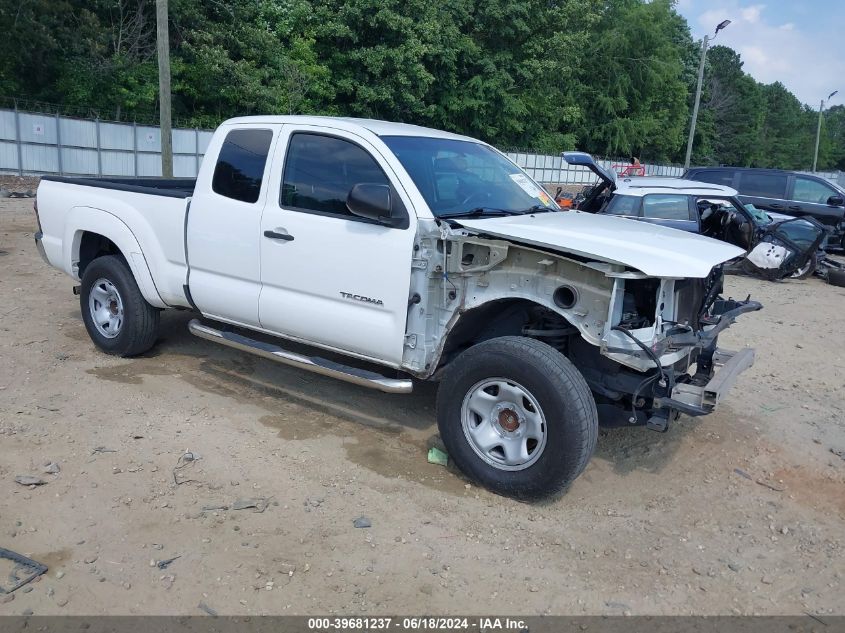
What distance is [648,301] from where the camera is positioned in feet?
13.1

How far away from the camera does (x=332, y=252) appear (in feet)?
Answer: 15.1

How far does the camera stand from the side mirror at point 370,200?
4.21 meters

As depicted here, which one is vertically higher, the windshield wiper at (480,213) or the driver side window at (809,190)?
the driver side window at (809,190)

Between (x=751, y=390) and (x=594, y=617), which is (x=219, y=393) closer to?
(x=594, y=617)

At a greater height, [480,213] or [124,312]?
[480,213]

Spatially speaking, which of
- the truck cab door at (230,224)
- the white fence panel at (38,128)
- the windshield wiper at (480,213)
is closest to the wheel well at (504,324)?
the windshield wiper at (480,213)

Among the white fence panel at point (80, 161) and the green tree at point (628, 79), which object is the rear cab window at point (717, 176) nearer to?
the white fence panel at point (80, 161)

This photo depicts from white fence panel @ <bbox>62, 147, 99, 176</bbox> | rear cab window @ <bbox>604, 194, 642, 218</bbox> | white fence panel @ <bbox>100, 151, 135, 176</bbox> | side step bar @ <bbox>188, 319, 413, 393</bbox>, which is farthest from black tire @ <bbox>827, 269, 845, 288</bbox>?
white fence panel @ <bbox>100, 151, 135, 176</bbox>

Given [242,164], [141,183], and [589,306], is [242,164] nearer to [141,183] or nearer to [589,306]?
[141,183]

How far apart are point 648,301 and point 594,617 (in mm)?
1712

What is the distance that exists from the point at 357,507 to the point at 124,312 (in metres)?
3.11

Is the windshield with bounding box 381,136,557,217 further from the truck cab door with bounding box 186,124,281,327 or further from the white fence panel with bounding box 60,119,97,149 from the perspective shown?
the white fence panel with bounding box 60,119,97,149

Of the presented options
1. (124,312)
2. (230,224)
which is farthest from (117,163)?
(230,224)

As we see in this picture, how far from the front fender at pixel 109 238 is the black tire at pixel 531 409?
2.86 meters
